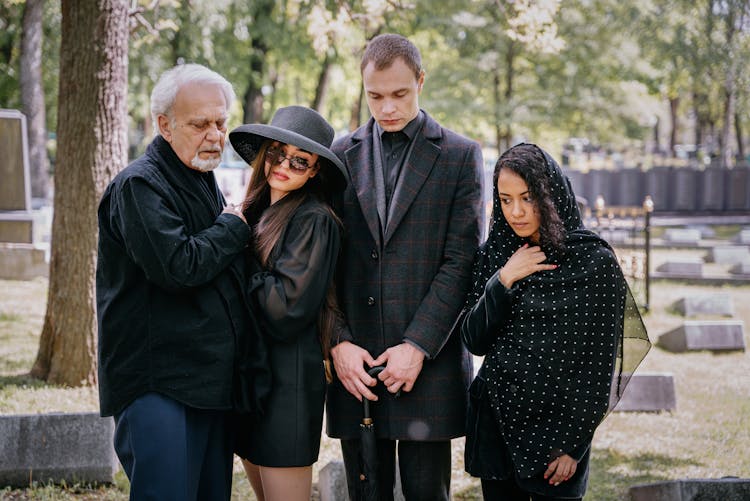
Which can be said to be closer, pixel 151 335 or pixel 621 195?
pixel 151 335

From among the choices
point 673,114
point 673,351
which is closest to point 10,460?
point 673,351

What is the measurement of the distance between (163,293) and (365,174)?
3.25 ft

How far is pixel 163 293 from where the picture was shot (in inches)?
114

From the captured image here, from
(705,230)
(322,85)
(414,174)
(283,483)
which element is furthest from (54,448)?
(705,230)

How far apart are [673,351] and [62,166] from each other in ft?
23.0

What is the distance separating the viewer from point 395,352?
10.6 feet

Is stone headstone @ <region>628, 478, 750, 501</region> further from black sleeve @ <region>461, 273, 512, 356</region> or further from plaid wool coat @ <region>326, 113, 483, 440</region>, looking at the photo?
black sleeve @ <region>461, 273, 512, 356</region>

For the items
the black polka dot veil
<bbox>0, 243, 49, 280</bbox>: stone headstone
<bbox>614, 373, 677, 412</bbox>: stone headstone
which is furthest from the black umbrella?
<bbox>0, 243, 49, 280</bbox>: stone headstone

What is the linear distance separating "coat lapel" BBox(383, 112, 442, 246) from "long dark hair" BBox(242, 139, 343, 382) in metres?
0.24

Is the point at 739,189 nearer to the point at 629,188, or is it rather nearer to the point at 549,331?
the point at 629,188

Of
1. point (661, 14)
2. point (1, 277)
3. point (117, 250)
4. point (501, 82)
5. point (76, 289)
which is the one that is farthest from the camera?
point (661, 14)

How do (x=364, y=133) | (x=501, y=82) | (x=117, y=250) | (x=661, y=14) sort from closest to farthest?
(x=117, y=250)
(x=364, y=133)
(x=501, y=82)
(x=661, y=14)

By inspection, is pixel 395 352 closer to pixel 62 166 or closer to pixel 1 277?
pixel 62 166

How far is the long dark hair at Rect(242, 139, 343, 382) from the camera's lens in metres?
3.10
